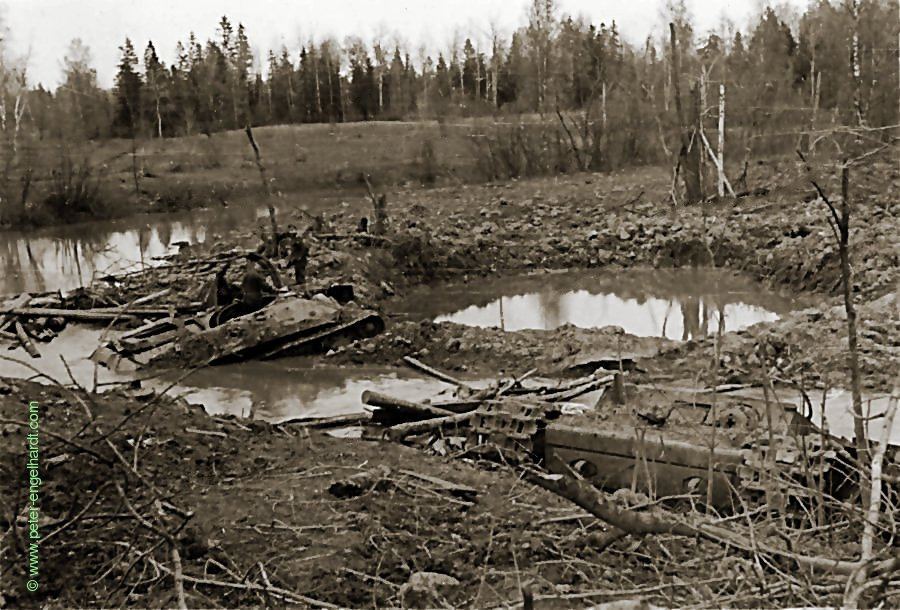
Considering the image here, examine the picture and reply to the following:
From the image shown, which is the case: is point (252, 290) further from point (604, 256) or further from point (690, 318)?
point (604, 256)

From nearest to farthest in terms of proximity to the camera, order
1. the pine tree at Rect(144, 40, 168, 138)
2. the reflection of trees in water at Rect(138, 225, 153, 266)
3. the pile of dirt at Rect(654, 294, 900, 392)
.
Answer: the pile of dirt at Rect(654, 294, 900, 392)
the reflection of trees in water at Rect(138, 225, 153, 266)
the pine tree at Rect(144, 40, 168, 138)

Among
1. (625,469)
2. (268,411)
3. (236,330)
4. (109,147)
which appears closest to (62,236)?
(109,147)

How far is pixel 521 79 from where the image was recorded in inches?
1986

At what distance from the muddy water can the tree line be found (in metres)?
3.67

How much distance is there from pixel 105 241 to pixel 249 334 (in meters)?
17.2

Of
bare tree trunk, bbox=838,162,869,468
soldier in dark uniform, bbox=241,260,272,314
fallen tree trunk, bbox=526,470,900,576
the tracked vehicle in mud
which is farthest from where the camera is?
soldier in dark uniform, bbox=241,260,272,314

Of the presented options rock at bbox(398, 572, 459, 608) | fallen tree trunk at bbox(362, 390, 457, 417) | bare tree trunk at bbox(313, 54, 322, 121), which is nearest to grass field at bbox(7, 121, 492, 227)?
bare tree trunk at bbox(313, 54, 322, 121)

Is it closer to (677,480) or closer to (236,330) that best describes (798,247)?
(236,330)

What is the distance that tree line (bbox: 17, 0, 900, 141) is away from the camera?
29.9 metres

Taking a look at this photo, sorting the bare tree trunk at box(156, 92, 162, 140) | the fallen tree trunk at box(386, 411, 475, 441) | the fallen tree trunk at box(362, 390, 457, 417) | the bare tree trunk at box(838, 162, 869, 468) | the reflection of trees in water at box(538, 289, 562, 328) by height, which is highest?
the bare tree trunk at box(156, 92, 162, 140)

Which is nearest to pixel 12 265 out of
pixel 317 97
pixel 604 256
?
pixel 604 256

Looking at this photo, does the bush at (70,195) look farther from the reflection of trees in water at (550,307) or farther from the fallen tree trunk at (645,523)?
the fallen tree trunk at (645,523)

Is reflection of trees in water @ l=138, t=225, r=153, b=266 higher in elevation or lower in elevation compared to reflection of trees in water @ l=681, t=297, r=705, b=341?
higher

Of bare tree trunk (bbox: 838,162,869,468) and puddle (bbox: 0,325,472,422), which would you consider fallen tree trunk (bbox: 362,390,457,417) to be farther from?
bare tree trunk (bbox: 838,162,869,468)
